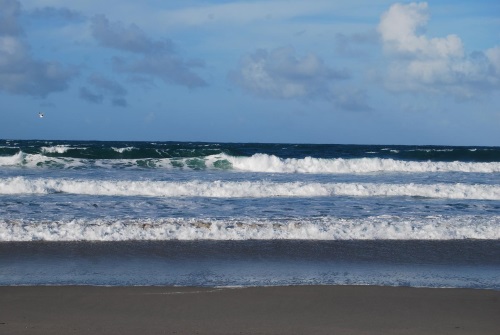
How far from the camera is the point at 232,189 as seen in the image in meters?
15.7

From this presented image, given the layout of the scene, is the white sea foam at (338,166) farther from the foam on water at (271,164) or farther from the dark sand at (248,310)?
the dark sand at (248,310)

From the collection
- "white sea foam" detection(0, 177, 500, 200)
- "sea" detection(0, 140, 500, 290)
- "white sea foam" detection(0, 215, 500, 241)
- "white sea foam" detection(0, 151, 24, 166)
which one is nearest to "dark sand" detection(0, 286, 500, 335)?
"sea" detection(0, 140, 500, 290)

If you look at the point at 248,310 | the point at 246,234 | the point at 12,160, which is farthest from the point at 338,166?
the point at 248,310

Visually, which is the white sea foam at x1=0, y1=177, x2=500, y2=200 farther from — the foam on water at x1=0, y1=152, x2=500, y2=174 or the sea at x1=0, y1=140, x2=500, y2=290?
the foam on water at x1=0, y1=152, x2=500, y2=174

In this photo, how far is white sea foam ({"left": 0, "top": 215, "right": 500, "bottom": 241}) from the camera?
9.73 metres

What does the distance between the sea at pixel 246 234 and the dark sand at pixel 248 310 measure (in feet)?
1.47

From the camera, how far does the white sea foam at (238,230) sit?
9.73m

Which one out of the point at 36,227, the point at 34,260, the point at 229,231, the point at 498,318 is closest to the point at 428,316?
Result: the point at 498,318

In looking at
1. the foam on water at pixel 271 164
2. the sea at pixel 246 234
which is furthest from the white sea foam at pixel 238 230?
the foam on water at pixel 271 164

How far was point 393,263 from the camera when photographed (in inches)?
330

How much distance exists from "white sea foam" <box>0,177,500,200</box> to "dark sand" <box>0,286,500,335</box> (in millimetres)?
8690

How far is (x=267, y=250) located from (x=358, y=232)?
199 centimetres

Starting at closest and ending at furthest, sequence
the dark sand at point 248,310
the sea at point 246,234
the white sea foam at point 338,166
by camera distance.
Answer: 1. the dark sand at point 248,310
2. the sea at point 246,234
3. the white sea foam at point 338,166

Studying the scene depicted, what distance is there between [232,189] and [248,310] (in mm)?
9780
